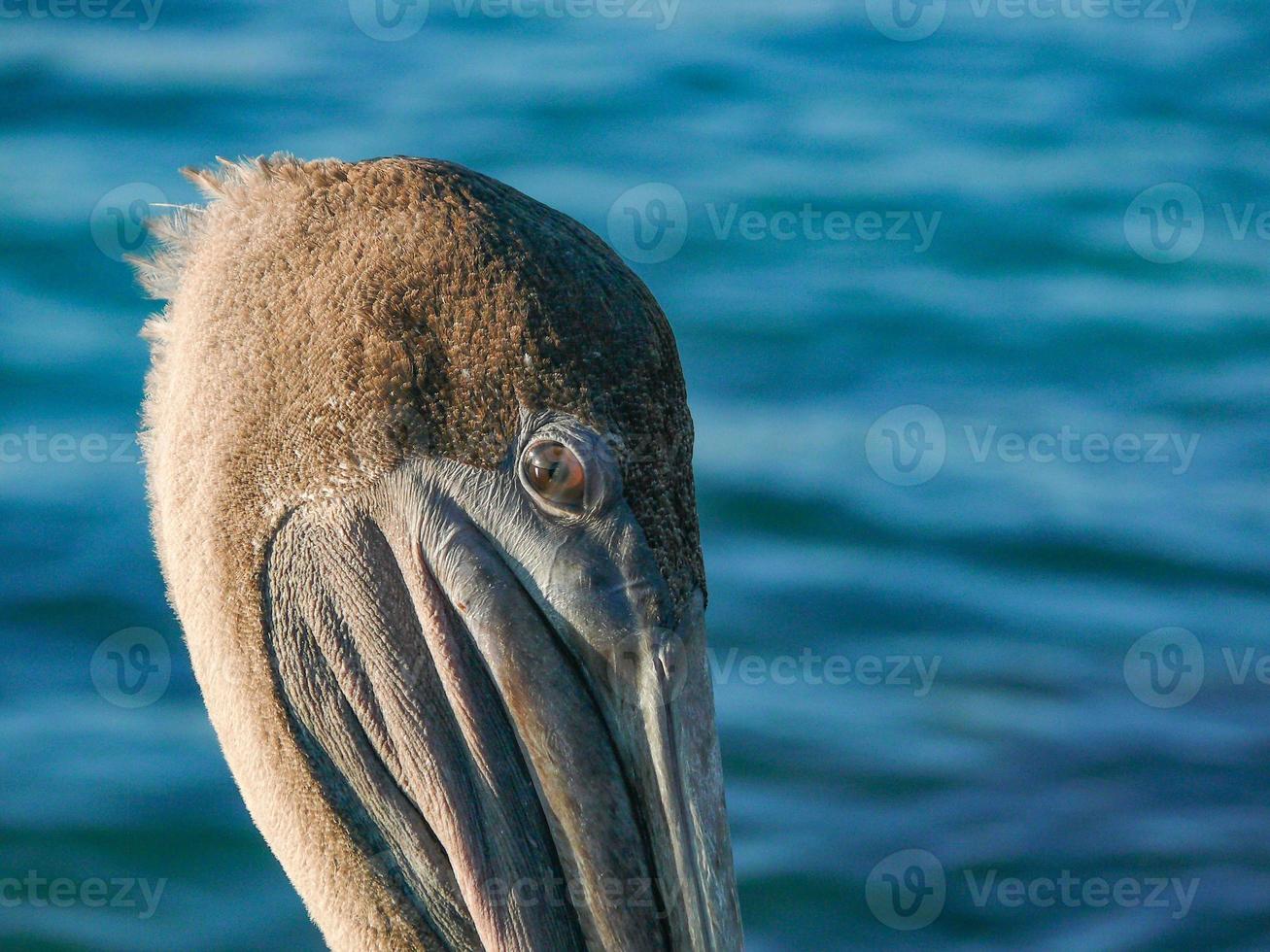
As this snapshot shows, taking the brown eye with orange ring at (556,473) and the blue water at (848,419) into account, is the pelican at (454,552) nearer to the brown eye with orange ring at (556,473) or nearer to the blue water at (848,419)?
the brown eye with orange ring at (556,473)

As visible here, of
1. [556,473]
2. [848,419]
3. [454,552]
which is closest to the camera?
[556,473]

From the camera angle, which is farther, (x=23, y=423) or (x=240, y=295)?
(x=23, y=423)

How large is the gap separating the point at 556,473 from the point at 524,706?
16.5 inches

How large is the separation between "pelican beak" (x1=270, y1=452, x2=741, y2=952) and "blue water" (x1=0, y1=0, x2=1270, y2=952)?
3317 millimetres

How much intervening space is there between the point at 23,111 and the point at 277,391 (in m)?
7.51

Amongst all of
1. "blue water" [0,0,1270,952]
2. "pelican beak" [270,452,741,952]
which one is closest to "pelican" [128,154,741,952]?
"pelican beak" [270,452,741,952]

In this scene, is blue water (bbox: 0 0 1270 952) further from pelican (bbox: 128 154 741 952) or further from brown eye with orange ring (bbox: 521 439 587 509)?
brown eye with orange ring (bbox: 521 439 587 509)

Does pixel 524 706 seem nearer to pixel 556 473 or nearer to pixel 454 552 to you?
pixel 454 552

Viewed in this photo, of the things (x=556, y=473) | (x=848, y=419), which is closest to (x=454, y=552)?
(x=556, y=473)

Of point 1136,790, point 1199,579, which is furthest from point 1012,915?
point 1199,579

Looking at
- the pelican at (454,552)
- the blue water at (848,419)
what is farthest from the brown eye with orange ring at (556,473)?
the blue water at (848,419)

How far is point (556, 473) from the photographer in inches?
110

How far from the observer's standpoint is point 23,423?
7797 millimetres

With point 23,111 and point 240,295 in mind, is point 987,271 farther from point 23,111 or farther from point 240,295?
point 240,295
